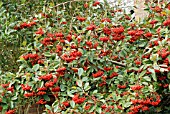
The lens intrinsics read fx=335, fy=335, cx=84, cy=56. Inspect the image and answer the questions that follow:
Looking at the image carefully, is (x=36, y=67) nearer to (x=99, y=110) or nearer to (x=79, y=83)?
(x=79, y=83)

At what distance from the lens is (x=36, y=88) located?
2814 millimetres

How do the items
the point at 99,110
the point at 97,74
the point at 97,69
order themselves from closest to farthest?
1. the point at 99,110
2. the point at 97,74
3. the point at 97,69

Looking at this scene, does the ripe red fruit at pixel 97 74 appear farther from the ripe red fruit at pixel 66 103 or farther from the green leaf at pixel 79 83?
the ripe red fruit at pixel 66 103

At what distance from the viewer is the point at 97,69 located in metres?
2.92

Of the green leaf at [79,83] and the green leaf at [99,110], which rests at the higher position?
the green leaf at [79,83]

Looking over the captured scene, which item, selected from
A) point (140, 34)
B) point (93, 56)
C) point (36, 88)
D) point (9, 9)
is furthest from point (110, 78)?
point (9, 9)

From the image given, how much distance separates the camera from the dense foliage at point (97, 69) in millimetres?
2643

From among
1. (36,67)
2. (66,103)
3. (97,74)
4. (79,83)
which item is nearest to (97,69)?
(97,74)

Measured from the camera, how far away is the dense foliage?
264cm

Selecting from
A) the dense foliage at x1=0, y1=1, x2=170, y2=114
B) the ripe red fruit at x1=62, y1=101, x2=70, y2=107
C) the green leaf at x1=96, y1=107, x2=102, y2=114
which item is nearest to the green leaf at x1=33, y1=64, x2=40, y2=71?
the dense foliage at x1=0, y1=1, x2=170, y2=114

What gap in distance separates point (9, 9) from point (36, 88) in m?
1.57

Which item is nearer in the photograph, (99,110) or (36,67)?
(99,110)

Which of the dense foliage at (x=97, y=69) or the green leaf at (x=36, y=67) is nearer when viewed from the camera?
the dense foliage at (x=97, y=69)

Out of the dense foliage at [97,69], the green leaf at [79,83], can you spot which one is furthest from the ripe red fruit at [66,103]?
the green leaf at [79,83]
